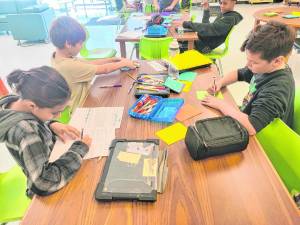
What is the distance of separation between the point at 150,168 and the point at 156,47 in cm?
146

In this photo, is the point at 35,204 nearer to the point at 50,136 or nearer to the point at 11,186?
the point at 50,136

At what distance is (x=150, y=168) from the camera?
899 millimetres

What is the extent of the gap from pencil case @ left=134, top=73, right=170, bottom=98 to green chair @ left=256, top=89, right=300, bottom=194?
1.80ft

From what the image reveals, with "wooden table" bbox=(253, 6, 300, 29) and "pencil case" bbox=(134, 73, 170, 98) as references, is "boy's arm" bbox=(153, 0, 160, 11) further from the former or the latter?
"pencil case" bbox=(134, 73, 170, 98)

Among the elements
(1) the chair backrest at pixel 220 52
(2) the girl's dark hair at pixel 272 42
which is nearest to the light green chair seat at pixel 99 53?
(1) the chair backrest at pixel 220 52

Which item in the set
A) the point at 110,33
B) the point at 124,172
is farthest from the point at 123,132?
the point at 110,33

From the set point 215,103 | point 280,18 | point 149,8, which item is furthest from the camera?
point 149,8

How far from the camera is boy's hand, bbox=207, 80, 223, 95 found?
144 cm

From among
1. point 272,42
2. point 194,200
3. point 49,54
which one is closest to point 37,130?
point 194,200

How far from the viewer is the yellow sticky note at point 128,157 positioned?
0.93 meters

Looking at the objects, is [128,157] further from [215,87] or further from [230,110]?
[215,87]

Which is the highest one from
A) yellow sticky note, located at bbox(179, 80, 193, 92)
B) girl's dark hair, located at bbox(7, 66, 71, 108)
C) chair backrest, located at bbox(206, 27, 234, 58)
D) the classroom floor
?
girl's dark hair, located at bbox(7, 66, 71, 108)

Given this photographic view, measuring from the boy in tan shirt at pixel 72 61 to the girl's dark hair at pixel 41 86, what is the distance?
55cm

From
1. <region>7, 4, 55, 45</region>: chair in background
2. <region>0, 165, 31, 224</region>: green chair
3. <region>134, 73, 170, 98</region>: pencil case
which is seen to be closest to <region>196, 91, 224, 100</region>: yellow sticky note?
<region>134, 73, 170, 98</region>: pencil case
